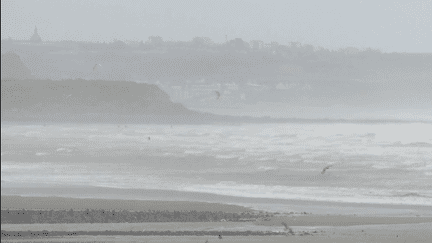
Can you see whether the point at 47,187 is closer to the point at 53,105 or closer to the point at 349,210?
the point at 349,210

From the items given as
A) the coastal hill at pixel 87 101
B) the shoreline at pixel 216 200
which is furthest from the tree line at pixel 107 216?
the coastal hill at pixel 87 101

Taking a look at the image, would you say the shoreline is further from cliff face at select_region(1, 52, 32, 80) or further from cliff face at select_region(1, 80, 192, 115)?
cliff face at select_region(1, 52, 32, 80)

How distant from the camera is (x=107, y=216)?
1280 cm

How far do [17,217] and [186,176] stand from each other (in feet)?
36.3

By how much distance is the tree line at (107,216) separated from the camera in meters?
12.2

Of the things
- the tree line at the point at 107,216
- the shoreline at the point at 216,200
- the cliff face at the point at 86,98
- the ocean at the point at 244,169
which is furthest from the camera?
the cliff face at the point at 86,98

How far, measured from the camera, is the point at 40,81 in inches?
4003

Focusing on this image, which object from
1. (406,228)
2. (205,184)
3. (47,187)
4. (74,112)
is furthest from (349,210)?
(74,112)

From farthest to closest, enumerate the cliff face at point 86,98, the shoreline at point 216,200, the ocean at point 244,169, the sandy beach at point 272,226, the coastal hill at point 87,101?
the cliff face at point 86,98 → the coastal hill at point 87,101 → the ocean at point 244,169 → the shoreline at point 216,200 → the sandy beach at point 272,226

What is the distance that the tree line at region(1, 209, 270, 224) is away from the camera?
12227 mm

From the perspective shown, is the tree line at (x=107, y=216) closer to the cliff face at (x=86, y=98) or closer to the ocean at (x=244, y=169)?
the ocean at (x=244, y=169)

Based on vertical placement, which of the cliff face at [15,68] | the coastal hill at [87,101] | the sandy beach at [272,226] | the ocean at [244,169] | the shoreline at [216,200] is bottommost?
the sandy beach at [272,226]

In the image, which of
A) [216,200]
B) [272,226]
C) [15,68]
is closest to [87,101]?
[15,68]

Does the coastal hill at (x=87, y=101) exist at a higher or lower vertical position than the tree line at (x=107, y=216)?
higher
